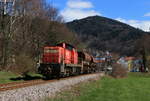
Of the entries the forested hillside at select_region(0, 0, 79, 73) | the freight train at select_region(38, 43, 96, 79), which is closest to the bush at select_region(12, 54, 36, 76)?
the forested hillside at select_region(0, 0, 79, 73)

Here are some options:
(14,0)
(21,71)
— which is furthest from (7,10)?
(21,71)

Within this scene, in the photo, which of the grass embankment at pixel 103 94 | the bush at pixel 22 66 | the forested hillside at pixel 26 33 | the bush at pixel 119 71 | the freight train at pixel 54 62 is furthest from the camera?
the bush at pixel 119 71

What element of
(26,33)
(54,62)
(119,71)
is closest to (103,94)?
(54,62)

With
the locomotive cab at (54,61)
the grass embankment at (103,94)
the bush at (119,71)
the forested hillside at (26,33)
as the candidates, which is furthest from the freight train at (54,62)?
the bush at (119,71)

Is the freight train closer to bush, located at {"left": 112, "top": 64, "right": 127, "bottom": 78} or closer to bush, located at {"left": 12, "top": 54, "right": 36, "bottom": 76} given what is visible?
bush, located at {"left": 12, "top": 54, "right": 36, "bottom": 76}

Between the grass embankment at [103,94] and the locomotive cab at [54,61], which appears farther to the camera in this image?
the locomotive cab at [54,61]

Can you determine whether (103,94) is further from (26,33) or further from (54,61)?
(26,33)

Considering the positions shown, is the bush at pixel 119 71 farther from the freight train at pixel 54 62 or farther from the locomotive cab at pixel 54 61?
the locomotive cab at pixel 54 61

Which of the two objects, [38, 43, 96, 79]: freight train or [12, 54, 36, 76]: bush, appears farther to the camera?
[12, 54, 36, 76]: bush

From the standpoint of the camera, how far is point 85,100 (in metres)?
12.3

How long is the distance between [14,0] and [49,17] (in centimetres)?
2292

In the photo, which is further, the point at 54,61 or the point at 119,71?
the point at 119,71

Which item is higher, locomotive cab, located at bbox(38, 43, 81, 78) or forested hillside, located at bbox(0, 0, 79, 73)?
forested hillside, located at bbox(0, 0, 79, 73)

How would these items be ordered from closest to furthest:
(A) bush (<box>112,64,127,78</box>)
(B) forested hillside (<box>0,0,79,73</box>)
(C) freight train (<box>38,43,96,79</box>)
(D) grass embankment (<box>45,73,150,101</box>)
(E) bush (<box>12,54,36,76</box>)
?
(D) grass embankment (<box>45,73,150,101</box>) → (C) freight train (<box>38,43,96,79</box>) → (E) bush (<box>12,54,36,76</box>) → (B) forested hillside (<box>0,0,79,73</box>) → (A) bush (<box>112,64,127,78</box>)
